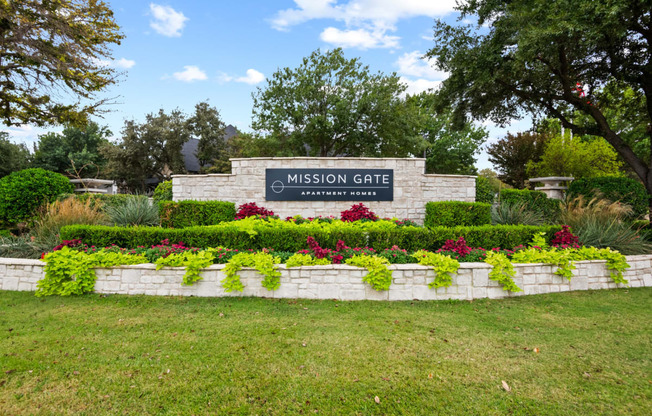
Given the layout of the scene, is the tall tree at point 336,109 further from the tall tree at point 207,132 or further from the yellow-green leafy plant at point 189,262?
the yellow-green leafy plant at point 189,262

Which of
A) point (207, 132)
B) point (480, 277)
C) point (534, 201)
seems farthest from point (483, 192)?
point (207, 132)

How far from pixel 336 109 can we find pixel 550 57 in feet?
34.7

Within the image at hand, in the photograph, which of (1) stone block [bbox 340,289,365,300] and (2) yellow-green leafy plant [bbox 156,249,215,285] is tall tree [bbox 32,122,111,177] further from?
(1) stone block [bbox 340,289,365,300]

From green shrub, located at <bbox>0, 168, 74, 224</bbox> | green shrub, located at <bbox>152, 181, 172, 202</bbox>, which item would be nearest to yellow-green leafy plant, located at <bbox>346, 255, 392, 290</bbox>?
green shrub, located at <bbox>152, 181, 172, 202</bbox>

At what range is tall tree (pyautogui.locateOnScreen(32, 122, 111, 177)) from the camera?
27.9 meters

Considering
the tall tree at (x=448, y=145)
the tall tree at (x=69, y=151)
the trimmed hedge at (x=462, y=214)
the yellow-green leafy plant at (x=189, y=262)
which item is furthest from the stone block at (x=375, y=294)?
the tall tree at (x=69, y=151)

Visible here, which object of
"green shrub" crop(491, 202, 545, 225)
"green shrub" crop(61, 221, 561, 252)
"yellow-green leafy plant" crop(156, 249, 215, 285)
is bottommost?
"yellow-green leafy plant" crop(156, 249, 215, 285)

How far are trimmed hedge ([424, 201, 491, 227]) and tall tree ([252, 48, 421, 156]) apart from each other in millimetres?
11708

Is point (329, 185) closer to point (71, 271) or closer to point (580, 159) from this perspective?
point (71, 271)

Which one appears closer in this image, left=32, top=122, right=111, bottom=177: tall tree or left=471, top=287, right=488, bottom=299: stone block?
left=471, top=287, right=488, bottom=299: stone block

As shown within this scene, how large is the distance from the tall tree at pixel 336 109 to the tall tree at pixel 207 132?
7.75 meters

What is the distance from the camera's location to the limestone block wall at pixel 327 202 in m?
Result: 8.27

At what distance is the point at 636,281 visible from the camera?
5.48 metres

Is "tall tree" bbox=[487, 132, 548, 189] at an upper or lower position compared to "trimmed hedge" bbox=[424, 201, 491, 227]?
upper
